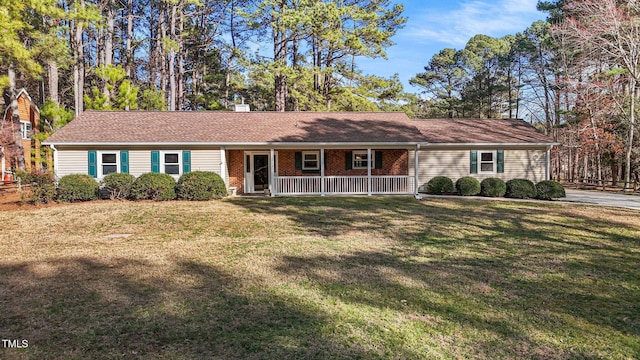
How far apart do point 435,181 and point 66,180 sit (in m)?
15.8

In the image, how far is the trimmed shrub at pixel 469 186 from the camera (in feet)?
57.1

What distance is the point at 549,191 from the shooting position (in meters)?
16.7

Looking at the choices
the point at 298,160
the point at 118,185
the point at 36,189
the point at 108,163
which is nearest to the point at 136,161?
the point at 108,163

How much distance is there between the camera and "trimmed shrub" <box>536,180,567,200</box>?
54.6 feet

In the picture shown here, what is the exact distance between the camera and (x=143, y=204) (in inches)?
552

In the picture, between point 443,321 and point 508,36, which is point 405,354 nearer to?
point 443,321

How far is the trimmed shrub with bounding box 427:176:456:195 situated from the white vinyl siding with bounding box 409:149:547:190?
0.86m

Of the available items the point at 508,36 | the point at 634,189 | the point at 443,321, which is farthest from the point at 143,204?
the point at 508,36

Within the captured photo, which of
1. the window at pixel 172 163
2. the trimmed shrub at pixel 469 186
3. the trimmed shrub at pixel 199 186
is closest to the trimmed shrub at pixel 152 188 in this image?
the trimmed shrub at pixel 199 186

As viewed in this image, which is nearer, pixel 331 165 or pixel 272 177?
pixel 272 177

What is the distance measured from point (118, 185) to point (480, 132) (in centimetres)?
1793

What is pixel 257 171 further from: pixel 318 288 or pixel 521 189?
pixel 318 288

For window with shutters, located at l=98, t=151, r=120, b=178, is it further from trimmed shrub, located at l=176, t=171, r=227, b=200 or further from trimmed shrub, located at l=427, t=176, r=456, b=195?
trimmed shrub, located at l=427, t=176, r=456, b=195

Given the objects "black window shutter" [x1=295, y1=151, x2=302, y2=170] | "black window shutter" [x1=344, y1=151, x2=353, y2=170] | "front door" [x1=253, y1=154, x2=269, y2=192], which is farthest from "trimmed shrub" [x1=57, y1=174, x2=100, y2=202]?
"black window shutter" [x1=344, y1=151, x2=353, y2=170]
